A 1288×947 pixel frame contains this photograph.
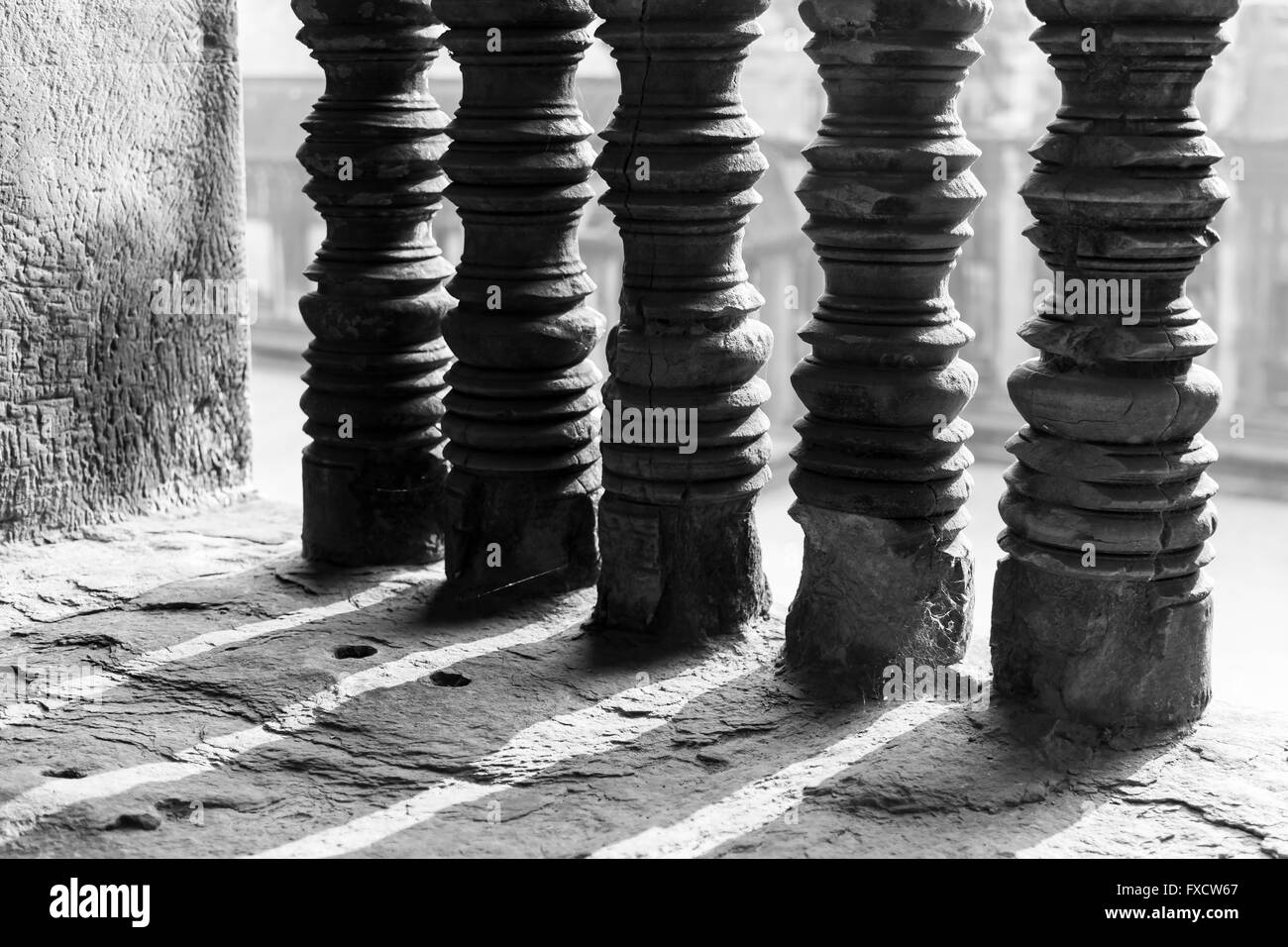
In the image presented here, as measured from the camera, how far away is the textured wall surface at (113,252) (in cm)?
521

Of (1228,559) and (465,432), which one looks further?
(1228,559)

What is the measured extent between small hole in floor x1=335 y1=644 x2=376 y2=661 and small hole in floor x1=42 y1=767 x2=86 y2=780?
2.88 feet

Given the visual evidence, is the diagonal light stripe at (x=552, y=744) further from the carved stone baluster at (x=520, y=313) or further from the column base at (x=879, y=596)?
the carved stone baluster at (x=520, y=313)

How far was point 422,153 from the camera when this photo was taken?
5.16 metres

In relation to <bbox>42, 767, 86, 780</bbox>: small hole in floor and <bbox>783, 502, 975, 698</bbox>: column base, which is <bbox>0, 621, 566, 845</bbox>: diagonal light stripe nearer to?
<bbox>42, 767, 86, 780</bbox>: small hole in floor

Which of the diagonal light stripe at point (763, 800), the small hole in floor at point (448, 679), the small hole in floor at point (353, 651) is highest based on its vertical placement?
the small hole in floor at point (353, 651)

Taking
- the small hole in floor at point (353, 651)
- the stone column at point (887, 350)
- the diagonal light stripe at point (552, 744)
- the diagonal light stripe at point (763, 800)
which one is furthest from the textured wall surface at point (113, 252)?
the diagonal light stripe at point (763, 800)

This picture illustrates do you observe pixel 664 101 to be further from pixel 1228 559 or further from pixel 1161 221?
pixel 1228 559

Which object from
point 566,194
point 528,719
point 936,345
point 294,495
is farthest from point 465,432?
point 294,495

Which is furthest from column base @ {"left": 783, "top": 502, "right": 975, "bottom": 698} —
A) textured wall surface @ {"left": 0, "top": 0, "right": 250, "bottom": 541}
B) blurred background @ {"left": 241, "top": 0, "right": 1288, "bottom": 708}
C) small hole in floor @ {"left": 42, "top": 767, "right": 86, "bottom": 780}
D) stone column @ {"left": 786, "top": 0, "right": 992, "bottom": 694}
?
blurred background @ {"left": 241, "top": 0, "right": 1288, "bottom": 708}

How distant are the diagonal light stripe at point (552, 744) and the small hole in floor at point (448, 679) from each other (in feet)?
1.15

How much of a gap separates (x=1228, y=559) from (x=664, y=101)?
1145cm

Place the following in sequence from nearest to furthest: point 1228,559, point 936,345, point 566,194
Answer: point 936,345, point 566,194, point 1228,559

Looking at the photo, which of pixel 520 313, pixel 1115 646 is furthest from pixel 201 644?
pixel 1115 646
